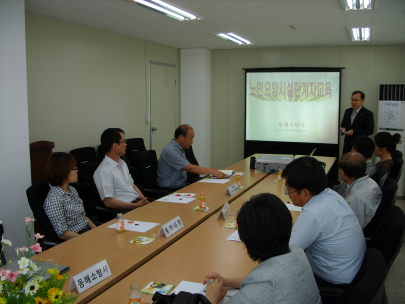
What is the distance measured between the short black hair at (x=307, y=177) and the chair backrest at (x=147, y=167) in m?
2.26

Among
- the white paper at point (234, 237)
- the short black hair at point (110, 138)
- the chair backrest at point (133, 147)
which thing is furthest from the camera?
the chair backrest at point (133, 147)

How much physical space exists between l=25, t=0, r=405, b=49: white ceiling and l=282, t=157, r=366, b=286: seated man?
2.64 meters

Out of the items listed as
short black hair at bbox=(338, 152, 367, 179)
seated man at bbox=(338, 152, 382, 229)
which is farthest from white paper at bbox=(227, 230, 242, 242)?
short black hair at bbox=(338, 152, 367, 179)

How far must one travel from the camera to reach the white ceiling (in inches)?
159

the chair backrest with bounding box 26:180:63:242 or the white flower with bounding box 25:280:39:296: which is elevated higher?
the white flower with bounding box 25:280:39:296

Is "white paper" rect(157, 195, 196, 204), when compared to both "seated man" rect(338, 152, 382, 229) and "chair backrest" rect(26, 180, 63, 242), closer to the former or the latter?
"chair backrest" rect(26, 180, 63, 242)

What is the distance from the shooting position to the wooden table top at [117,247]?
→ 1.86 metres

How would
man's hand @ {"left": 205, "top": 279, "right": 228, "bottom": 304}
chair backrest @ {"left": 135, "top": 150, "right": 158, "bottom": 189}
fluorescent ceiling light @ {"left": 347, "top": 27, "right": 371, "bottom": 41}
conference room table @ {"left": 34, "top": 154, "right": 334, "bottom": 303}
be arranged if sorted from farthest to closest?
fluorescent ceiling light @ {"left": 347, "top": 27, "right": 371, "bottom": 41} → chair backrest @ {"left": 135, "top": 150, "right": 158, "bottom": 189} → conference room table @ {"left": 34, "top": 154, "right": 334, "bottom": 303} → man's hand @ {"left": 205, "top": 279, "right": 228, "bottom": 304}

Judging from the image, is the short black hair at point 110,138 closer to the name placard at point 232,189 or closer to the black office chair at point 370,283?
the name placard at point 232,189

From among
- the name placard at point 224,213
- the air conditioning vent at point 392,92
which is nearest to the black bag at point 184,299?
the name placard at point 224,213

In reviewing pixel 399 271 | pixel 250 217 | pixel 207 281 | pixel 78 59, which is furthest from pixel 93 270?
pixel 78 59

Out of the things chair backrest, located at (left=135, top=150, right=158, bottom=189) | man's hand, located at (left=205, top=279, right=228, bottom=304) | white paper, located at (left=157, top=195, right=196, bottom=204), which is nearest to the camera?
man's hand, located at (left=205, top=279, right=228, bottom=304)

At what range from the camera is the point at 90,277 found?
1688 millimetres

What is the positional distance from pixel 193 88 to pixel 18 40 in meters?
4.47
